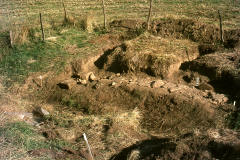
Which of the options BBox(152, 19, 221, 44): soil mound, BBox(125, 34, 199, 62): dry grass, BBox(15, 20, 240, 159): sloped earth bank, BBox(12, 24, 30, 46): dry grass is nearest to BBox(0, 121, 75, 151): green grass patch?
BBox(15, 20, 240, 159): sloped earth bank

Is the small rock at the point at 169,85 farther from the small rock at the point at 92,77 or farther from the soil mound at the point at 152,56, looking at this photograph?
the small rock at the point at 92,77

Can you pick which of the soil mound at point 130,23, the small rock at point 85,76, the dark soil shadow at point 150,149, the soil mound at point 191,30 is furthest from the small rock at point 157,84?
the soil mound at point 130,23

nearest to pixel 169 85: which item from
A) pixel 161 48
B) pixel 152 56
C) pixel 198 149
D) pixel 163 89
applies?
pixel 163 89

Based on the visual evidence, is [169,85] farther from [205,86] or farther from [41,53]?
[41,53]

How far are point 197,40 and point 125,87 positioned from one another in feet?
10.9

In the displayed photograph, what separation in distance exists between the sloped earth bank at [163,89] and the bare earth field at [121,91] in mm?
25

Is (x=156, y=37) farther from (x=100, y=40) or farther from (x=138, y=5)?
(x=138, y=5)

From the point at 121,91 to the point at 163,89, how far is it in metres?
1.10

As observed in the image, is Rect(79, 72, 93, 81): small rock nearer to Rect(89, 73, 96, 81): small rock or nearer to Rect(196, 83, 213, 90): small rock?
Rect(89, 73, 96, 81): small rock

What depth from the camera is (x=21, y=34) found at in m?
9.23

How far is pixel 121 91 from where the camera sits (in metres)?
6.47

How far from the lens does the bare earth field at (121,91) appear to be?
430 cm

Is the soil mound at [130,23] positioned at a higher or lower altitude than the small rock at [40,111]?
higher

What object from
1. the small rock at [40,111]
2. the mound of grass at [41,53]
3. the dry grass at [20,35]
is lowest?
the small rock at [40,111]
